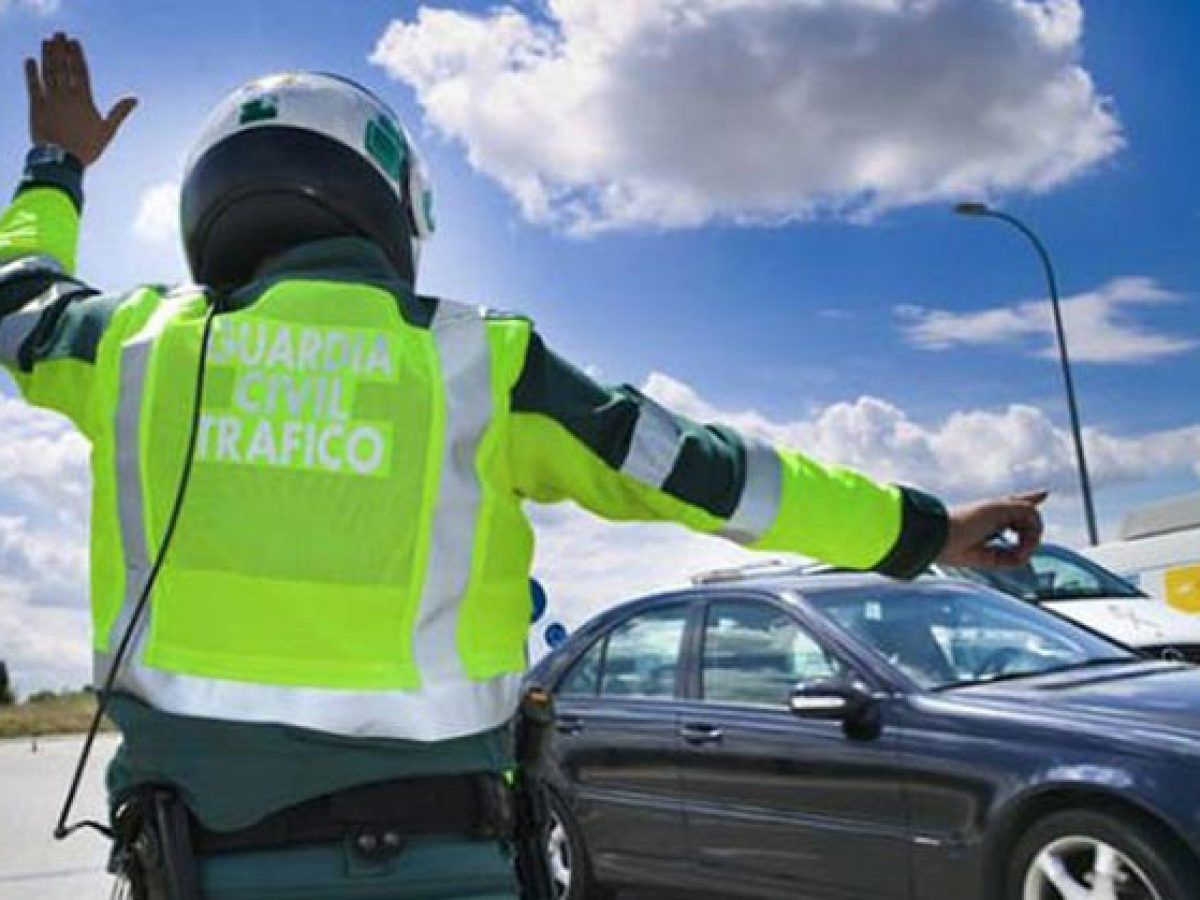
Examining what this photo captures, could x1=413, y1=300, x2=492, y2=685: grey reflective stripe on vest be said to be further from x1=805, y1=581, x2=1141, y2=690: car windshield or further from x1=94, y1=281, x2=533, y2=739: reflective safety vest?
x1=805, y1=581, x2=1141, y2=690: car windshield

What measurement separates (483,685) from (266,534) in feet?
1.15

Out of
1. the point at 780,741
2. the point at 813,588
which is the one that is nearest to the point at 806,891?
the point at 780,741

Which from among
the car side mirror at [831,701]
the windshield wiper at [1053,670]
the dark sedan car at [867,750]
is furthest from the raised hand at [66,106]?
the windshield wiper at [1053,670]

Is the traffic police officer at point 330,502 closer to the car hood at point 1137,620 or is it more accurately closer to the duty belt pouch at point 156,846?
the duty belt pouch at point 156,846

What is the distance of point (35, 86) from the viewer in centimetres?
265

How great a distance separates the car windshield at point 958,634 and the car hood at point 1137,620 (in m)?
3.48

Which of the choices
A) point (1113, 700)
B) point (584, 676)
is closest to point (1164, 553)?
point (584, 676)

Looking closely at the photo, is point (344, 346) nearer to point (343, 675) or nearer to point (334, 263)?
point (334, 263)

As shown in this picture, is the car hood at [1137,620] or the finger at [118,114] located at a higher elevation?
the finger at [118,114]

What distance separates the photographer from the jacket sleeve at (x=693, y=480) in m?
2.21

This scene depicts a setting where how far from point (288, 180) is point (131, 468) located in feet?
1.57

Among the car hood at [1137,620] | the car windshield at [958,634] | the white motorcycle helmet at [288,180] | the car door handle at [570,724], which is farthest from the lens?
the car hood at [1137,620]

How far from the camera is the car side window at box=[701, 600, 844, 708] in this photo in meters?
6.73

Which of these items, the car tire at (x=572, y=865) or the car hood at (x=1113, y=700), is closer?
the car hood at (x=1113, y=700)
